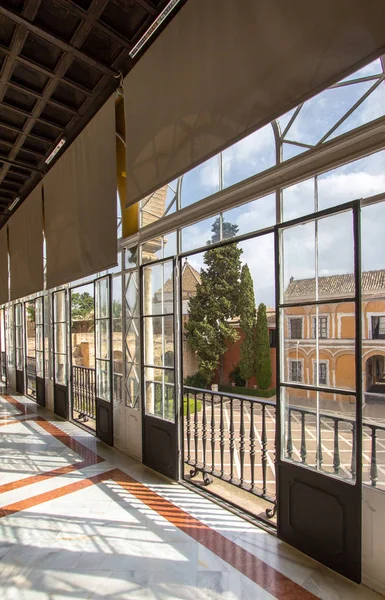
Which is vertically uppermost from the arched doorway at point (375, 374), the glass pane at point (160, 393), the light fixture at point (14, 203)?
the light fixture at point (14, 203)

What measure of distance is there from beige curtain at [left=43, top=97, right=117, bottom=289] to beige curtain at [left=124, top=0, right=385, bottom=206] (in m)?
0.68

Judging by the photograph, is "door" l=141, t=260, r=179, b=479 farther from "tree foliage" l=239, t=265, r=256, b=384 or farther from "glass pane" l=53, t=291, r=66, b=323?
"tree foliage" l=239, t=265, r=256, b=384

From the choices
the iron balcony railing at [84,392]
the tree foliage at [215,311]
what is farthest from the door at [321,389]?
the tree foliage at [215,311]

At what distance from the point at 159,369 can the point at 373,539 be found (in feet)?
7.75

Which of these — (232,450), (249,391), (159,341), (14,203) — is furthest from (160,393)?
(249,391)

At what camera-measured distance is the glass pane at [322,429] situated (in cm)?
212

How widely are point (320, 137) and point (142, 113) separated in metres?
1.82

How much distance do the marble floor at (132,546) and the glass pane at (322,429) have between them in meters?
0.66

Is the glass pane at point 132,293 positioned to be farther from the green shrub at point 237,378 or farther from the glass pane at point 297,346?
the green shrub at point 237,378

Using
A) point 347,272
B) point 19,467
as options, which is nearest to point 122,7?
point 347,272

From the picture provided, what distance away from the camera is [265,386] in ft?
55.7

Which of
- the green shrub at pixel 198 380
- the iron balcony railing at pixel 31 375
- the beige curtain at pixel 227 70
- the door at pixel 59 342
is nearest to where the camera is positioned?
the beige curtain at pixel 227 70

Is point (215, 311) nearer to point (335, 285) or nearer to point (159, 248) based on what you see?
point (159, 248)

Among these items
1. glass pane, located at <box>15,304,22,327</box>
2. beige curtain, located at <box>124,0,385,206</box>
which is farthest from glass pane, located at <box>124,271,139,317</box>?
glass pane, located at <box>15,304,22,327</box>
